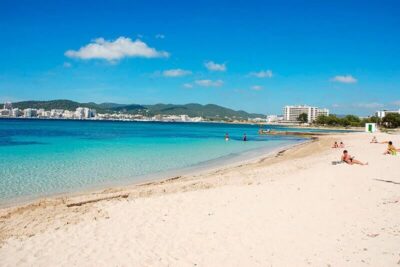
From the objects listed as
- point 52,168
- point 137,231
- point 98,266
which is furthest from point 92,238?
point 52,168

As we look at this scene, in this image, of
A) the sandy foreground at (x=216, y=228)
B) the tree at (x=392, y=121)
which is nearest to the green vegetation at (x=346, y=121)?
the tree at (x=392, y=121)

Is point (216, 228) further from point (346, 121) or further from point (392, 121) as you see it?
point (346, 121)

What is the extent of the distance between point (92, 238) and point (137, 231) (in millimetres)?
1087

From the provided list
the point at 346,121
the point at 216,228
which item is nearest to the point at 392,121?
the point at 346,121

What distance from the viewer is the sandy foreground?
6.99m

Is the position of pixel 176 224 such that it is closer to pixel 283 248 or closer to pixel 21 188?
pixel 283 248

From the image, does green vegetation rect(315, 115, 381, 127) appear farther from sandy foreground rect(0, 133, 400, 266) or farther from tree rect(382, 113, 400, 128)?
sandy foreground rect(0, 133, 400, 266)

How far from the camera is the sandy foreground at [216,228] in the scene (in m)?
6.99

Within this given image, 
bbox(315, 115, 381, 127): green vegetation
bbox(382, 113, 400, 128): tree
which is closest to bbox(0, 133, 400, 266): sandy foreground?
bbox(382, 113, 400, 128): tree

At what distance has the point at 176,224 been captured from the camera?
9305mm

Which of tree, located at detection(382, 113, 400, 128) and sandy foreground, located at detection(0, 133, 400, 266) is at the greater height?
tree, located at detection(382, 113, 400, 128)

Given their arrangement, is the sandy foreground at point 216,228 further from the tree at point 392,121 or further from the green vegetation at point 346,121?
the green vegetation at point 346,121

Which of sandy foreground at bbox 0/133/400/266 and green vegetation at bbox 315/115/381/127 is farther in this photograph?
green vegetation at bbox 315/115/381/127

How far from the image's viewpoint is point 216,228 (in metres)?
8.91
